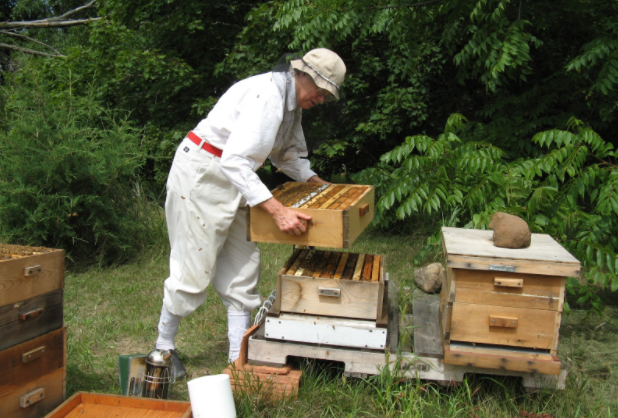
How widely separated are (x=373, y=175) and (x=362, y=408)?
11.6 ft

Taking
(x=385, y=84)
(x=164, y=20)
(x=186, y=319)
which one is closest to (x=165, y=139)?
(x=164, y=20)

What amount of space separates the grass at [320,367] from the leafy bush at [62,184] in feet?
1.49

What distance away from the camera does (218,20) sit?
30.7 ft

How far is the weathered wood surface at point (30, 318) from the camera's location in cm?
220

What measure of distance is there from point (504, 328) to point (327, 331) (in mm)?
837

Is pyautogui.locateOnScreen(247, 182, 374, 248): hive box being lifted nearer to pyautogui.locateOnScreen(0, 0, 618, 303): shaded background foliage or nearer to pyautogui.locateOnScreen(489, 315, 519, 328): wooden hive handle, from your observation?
pyautogui.locateOnScreen(489, 315, 519, 328): wooden hive handle

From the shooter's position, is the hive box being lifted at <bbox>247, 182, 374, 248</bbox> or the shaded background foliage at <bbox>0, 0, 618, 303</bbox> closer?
the hive box being lifted at <bbox>247, 182, 374, 248</bbox>

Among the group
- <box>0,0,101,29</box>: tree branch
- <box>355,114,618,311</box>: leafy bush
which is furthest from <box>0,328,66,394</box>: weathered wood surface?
<box>0,0,101,29</box>: tree branch

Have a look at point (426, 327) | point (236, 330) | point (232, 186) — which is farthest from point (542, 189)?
point (236, 330)

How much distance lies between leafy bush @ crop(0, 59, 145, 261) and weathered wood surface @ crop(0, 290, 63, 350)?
2770 mm

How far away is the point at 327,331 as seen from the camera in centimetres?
264

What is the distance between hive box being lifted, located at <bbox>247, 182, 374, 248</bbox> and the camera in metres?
2.46

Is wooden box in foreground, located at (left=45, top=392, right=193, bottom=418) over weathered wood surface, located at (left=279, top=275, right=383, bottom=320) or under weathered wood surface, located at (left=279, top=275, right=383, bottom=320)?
under

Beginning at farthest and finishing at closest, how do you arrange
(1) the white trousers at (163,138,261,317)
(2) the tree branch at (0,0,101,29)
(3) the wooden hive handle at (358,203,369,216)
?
(2) the tree branch at (0,0,101,29) → (1) the white trousers at (163,138,261,317) → (3) the wooden hive handle at (358,203,369,216)
